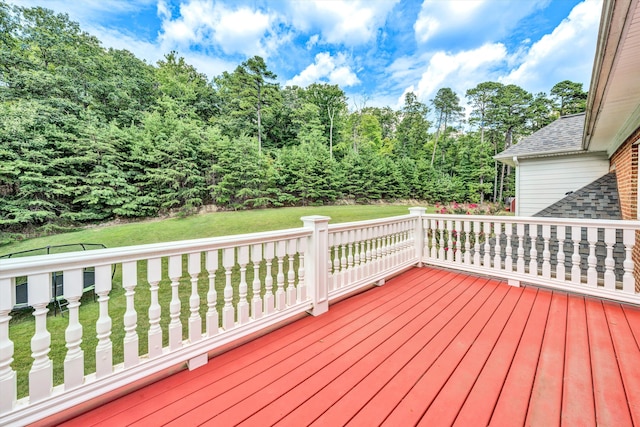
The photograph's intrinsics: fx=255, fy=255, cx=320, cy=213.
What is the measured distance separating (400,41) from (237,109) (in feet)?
37.5

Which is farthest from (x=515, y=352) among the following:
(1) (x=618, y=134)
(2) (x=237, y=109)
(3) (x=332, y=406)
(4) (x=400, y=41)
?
(2) (x=237, y=109)

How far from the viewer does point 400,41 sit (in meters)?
12.6

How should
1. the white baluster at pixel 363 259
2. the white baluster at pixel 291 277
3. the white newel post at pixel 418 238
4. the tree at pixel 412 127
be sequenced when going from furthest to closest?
the tree at pixel 412 127 → the white newel post at pixel 418 238 → the white baluster at pixel 363 259 → the white baluster at pixel 291 277

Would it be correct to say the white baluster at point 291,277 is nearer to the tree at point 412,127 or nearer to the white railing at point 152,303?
the white railing at point 152,303

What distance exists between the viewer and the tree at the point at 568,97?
19.7 metres

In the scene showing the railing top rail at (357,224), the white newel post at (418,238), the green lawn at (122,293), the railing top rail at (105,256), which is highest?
the railing top rail at (357,224)

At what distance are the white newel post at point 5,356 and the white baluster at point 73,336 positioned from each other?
0.18 meters

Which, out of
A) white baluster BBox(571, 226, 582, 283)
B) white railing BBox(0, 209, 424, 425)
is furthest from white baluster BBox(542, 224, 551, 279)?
white railing BBox(0, 209, 424, 425)

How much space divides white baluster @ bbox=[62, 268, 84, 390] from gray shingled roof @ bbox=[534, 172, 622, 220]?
7.37 metres

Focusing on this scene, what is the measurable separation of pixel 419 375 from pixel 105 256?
2.02 meters

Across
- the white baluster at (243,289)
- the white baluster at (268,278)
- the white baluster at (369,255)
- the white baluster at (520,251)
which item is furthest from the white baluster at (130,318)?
the white baluster at (520,251)

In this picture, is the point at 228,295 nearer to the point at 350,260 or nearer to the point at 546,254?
the point at 350,260

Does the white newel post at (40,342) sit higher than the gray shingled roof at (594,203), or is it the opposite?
the gray shingled roof at (594,203)

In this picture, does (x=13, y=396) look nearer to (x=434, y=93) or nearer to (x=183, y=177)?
(x=183, y=177)
